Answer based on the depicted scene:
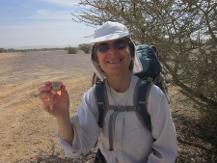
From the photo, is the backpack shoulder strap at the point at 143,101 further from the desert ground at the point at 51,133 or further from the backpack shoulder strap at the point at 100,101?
the desert ground at the point at 51,133

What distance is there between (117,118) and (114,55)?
0.31 m

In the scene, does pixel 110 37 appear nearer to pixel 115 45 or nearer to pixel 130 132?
pixel 115 45

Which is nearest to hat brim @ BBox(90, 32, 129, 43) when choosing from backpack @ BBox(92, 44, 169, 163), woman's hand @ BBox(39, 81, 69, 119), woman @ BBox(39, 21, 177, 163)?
woman @ BBox(39, 21, 177, 163)

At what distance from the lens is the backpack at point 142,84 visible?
2373 millimetres

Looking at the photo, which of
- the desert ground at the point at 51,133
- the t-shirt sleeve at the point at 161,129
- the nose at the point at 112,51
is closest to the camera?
the t-shirt sleeve at the point at 161,129

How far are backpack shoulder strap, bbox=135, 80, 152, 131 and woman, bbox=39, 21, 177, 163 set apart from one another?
20mm

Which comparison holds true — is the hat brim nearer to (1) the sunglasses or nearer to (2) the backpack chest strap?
(1) the sunglasses

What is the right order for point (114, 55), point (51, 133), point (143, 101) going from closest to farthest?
point (143, 101) < point (114, 55) < point (51, 133)

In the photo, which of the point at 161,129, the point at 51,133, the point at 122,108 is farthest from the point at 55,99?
the point at 51,133

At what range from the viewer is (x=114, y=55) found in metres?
2.47

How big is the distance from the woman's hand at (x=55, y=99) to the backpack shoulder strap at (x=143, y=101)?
0.36 m

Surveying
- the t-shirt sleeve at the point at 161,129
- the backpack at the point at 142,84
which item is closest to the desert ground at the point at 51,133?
the backpack at the point at 142,84

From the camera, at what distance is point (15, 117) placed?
8070 mm

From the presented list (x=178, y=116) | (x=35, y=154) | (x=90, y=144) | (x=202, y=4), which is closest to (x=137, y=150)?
(x=90, y=144)
